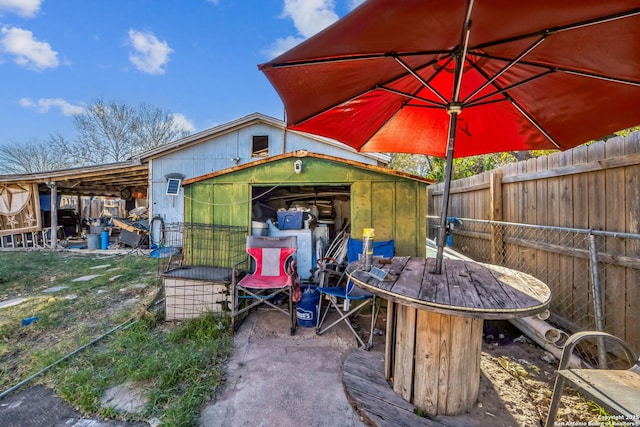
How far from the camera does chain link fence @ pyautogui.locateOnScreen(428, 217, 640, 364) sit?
2137 millimetres

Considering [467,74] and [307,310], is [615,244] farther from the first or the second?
[307,310]

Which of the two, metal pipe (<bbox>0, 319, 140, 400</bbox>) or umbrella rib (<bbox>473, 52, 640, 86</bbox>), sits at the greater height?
umbrella rib (<bbox>473, 52, 640, 86</bbox>)

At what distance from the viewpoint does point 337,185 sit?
3945 mm

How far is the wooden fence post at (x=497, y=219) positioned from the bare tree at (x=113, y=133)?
1673 centimetres

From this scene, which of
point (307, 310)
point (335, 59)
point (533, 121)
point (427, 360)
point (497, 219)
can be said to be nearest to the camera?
point (335, 59)

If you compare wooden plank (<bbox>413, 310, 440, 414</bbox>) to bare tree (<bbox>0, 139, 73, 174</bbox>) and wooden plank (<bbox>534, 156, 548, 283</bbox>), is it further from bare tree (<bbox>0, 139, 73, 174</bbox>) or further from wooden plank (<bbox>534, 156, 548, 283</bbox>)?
bare tree (<bbox>0, 139, 73, 174</bbox>)

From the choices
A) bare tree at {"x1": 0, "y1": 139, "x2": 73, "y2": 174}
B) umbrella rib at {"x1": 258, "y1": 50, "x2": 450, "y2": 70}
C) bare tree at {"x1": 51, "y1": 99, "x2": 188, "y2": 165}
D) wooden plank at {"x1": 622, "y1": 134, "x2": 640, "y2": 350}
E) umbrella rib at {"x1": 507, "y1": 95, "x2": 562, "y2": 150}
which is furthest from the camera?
bare tree at {"x1": 0, "y1": 139, "x2": 73, "y2": 174}

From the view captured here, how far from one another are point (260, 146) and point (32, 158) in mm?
18095

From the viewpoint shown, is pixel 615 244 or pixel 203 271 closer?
pixel 615 244

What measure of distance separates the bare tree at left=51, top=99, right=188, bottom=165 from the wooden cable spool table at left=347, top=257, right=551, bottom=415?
17.5 meters

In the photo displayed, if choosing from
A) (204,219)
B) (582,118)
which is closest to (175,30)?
(204,219)

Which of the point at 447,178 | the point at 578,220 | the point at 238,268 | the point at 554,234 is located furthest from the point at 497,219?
the point at 238,268

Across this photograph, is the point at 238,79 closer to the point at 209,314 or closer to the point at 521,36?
the point at 209,314

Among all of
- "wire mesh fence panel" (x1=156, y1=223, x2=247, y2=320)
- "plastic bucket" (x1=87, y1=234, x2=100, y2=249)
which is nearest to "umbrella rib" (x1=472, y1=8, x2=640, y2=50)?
"wire mesh fence panel" (x1=156, y1=223, x2=247, y2=320)
